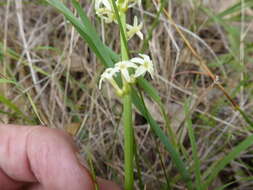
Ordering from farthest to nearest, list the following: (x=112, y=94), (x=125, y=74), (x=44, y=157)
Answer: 1. (x=112, y=94)
2. (x=44, y=157)
3. (x=125, y=74)

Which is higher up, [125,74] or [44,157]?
[125,74]

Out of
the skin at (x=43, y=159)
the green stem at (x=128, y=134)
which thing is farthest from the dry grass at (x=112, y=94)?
the green stem at (x=128, y=134)

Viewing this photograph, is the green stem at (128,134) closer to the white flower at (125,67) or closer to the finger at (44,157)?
the white flower at (125,67)

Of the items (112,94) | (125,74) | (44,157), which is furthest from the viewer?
(112,94)

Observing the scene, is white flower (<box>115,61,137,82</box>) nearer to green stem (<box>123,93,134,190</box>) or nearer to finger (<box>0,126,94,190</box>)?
green stem (<box>123,93,134,190</box>)

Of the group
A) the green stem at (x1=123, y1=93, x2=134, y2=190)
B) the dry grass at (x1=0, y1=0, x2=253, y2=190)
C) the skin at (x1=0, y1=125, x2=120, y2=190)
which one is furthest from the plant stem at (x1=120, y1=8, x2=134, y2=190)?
the dry grass at (x1=0, y1=0, x2=253, y2=190)

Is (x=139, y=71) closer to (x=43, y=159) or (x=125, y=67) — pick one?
(x=125, y=67)

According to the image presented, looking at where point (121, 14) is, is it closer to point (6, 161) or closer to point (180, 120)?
point (6, 161)

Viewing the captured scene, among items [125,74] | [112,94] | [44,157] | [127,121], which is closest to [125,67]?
[125,74]
